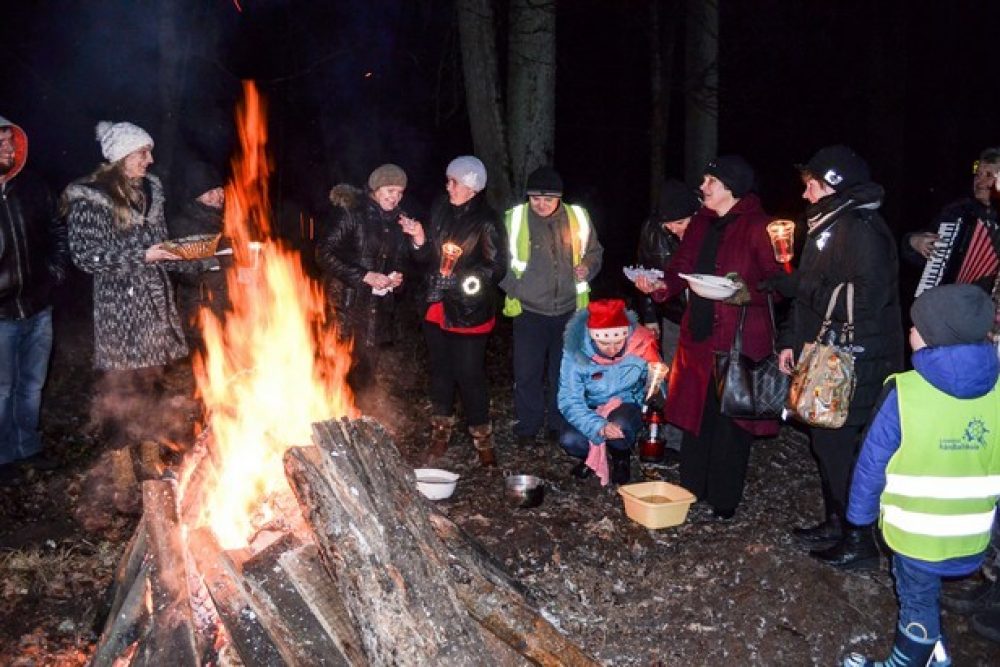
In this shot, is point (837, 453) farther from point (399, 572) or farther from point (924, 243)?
point (399, 572)

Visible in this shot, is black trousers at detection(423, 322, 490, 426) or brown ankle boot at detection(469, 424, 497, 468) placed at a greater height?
black trousers at detection(423, 322, 490, 426)

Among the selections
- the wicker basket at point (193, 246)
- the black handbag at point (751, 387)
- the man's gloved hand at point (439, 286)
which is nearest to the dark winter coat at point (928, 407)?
the black handbag at point (751, 387)

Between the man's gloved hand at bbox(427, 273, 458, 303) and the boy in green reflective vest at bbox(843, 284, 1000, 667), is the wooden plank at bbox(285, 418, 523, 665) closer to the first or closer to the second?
the boy in green reflective vest at bbox(843, 284, 1000, 667)

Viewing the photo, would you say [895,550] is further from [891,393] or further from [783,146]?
[783,146]

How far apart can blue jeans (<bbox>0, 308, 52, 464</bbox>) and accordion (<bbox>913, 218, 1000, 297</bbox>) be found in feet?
20.7

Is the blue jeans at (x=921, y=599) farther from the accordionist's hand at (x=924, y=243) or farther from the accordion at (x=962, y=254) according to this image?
the accordionist's hand at (x=924, y=243)

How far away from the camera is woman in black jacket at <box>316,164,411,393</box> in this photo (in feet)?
21.5

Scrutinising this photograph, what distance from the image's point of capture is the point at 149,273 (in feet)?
18.9

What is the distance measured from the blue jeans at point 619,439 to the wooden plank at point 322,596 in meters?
2.81

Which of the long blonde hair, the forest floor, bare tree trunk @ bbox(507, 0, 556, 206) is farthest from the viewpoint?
bare tree trunk @ bbox(507, 0, 556, 206)

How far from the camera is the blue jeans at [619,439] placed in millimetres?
6312

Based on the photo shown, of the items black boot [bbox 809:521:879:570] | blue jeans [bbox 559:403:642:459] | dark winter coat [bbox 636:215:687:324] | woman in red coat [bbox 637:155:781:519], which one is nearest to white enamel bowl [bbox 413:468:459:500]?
Answer: blue jeans [bbox 559:403:642:459]

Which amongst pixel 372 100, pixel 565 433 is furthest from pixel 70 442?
pixel 372 100

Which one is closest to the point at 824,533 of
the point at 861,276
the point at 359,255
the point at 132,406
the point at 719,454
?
the point at 719,454
